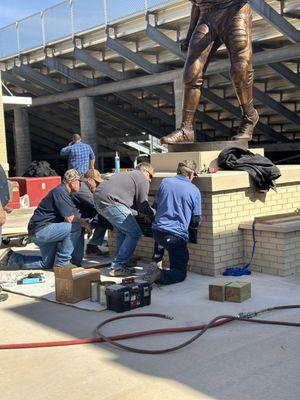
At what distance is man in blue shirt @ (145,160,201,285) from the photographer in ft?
20.0

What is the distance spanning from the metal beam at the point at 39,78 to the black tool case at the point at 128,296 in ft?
65.3

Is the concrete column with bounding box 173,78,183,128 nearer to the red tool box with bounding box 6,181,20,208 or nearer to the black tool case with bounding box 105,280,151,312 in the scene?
the red tool box with bounding box 6,181,20,208

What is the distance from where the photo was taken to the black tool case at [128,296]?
16.9 ft

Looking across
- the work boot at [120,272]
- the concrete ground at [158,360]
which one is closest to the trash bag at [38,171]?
the work boot at [120,272]

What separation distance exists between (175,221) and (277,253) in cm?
129

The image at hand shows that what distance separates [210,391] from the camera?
3.41 metres

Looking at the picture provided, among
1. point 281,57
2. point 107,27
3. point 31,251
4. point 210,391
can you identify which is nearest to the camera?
point 210,391

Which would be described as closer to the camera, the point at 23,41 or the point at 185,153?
the point at 185,153

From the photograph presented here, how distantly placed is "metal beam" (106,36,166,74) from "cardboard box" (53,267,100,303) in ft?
44.8

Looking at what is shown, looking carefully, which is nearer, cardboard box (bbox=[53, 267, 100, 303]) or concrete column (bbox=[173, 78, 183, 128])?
cardboard box (bbox=[53, 267, 100, 303])

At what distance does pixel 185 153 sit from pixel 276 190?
1.33 meters

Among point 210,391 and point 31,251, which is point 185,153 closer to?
point 31,251

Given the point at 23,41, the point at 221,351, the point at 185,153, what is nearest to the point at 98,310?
the point at 221,351

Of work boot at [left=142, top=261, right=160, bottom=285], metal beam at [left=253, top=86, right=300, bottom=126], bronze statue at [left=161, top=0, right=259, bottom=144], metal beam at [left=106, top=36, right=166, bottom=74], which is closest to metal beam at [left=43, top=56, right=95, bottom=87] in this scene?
metal beam at [left=106, top=36, right=166, bottom=74]
